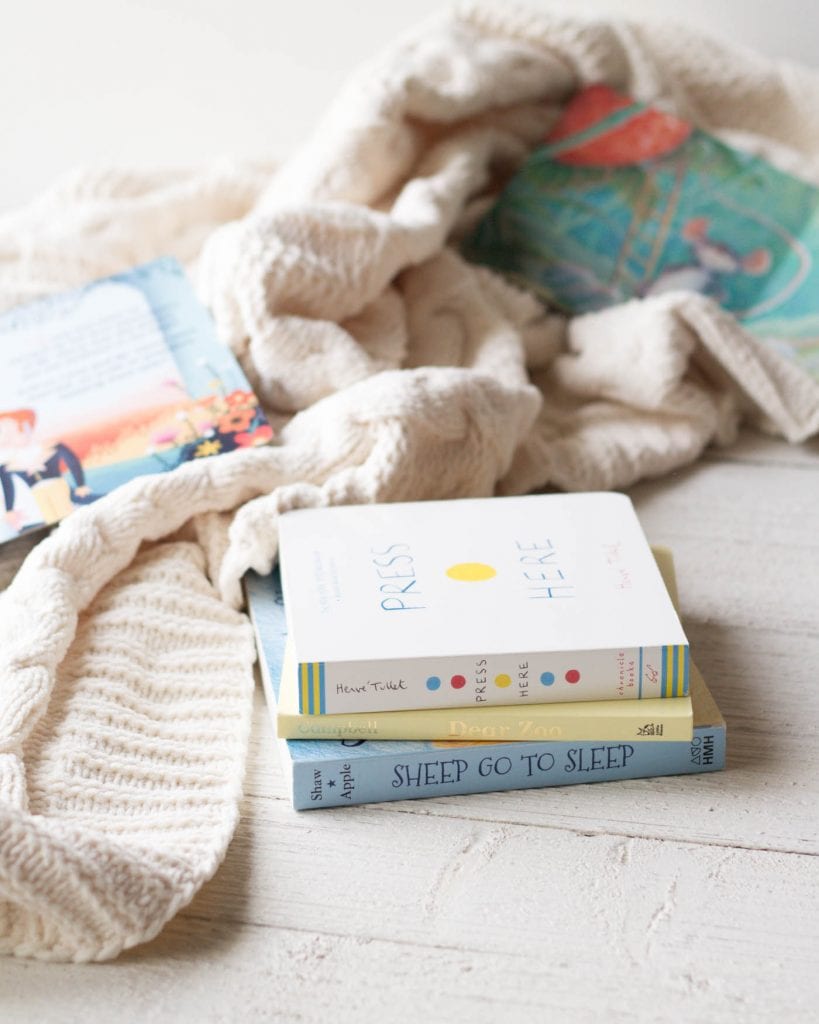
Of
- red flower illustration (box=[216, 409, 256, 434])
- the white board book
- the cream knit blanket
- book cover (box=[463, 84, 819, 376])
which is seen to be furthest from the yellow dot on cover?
book cover (box=[463, 84, 819, 376])

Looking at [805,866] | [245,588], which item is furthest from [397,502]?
[805,866]

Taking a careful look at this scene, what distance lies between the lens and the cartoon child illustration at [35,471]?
0.82 meters

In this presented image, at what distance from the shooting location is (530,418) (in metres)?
0.90

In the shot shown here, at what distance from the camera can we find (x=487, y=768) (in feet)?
2.16

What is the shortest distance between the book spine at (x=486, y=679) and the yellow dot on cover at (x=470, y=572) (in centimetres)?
7

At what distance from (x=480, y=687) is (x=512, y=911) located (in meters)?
0.11

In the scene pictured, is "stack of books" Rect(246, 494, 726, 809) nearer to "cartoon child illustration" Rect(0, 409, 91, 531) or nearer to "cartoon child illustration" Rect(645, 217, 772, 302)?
"cartoon child illustration" Rect(0, 409, 91, 531)

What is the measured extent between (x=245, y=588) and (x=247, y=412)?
0.48 feet

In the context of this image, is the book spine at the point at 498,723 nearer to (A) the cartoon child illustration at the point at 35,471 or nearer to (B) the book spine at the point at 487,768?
(B) the book spine at the point at 487,768

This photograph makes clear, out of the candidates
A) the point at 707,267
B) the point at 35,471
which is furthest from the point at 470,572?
the point at 707,267

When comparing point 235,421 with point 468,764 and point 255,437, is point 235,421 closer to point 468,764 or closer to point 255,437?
point 255,437

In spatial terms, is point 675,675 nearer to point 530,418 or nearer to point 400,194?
point 530,418

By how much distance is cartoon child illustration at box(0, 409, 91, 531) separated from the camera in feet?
2.68

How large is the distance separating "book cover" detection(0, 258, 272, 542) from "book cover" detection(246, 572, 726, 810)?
0.26m
